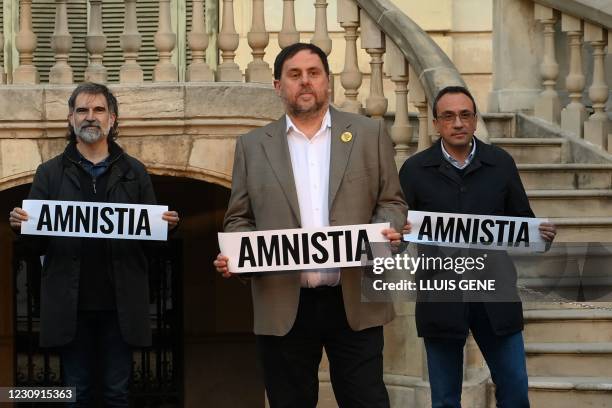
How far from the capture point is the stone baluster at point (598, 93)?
12.0m

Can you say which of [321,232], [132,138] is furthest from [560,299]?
[132,138]

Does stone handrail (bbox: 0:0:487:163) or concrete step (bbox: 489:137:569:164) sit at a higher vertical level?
stone handrail (bbox: 0:0:487:163)

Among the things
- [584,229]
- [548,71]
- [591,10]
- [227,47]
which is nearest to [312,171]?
[227,47]

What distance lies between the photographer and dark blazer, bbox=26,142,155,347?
8445 millimetres

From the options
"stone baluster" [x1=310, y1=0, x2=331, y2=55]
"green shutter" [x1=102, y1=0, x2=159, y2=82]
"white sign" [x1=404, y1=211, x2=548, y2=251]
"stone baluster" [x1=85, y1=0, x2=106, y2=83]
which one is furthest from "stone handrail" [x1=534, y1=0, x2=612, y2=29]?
"white sign" [x1=404, y1=211, x2=548, y2=251]

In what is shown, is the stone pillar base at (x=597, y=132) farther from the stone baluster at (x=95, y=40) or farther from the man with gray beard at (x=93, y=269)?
the man with gray beard at (x=93, y=269)

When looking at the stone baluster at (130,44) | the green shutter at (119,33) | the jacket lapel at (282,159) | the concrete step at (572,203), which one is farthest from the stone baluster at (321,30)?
the jacket lapel at (282,159)

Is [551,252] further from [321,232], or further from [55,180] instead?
[55,180]

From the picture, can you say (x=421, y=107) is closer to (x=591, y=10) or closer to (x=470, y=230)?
(x=591, y=10)

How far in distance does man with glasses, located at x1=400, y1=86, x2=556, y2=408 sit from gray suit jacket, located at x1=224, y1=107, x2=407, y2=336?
0.49m

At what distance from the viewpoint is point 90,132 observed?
28.4ft

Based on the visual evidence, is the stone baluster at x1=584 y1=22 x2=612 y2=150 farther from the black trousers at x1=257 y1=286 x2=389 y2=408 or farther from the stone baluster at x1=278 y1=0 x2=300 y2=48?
the black trousers at x1=257 y1=286 x2=389 y2=408

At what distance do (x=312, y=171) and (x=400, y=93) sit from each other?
301cm

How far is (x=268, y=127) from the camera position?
8000mm
